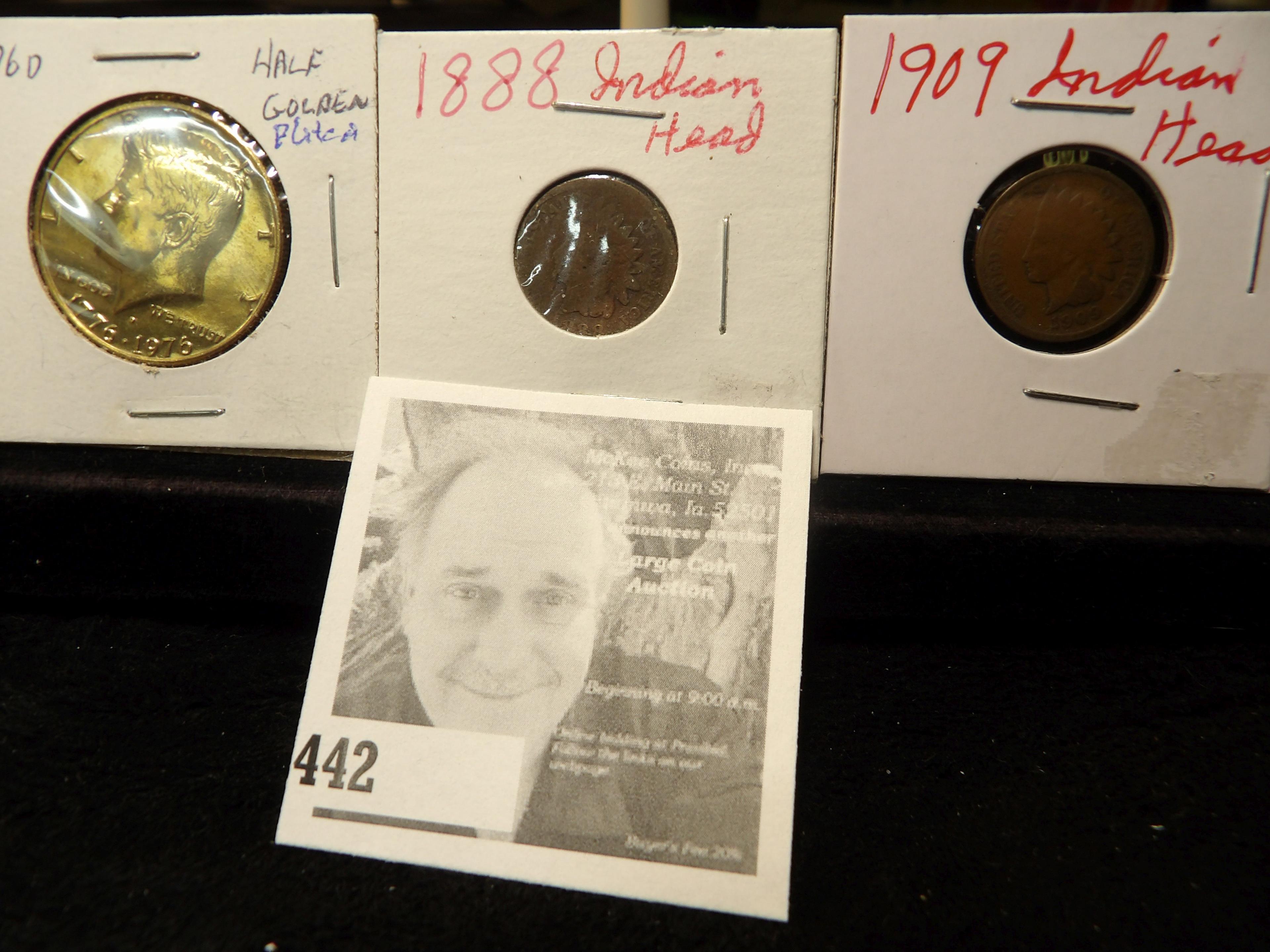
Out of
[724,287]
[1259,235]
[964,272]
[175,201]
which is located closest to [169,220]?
[175,201]

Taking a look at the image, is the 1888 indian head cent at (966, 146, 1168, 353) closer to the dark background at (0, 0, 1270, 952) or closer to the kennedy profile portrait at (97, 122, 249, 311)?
the dark background at (0, 0, 1270, 952)

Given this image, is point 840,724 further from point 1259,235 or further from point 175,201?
point 175,201

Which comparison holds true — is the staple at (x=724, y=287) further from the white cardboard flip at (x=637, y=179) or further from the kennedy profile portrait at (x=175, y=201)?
the kennedy profile portrait at (x=175, y=201)

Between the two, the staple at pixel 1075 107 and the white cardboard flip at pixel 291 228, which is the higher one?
the staple at pixel 1075 107

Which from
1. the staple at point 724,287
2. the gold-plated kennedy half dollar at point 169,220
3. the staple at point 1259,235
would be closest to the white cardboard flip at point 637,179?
the staple at point 724,287

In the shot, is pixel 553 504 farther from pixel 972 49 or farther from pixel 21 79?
pixel 21 79

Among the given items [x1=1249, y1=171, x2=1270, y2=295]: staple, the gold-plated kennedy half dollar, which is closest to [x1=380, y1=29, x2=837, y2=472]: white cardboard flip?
the gold-plated kennedy half dollar
